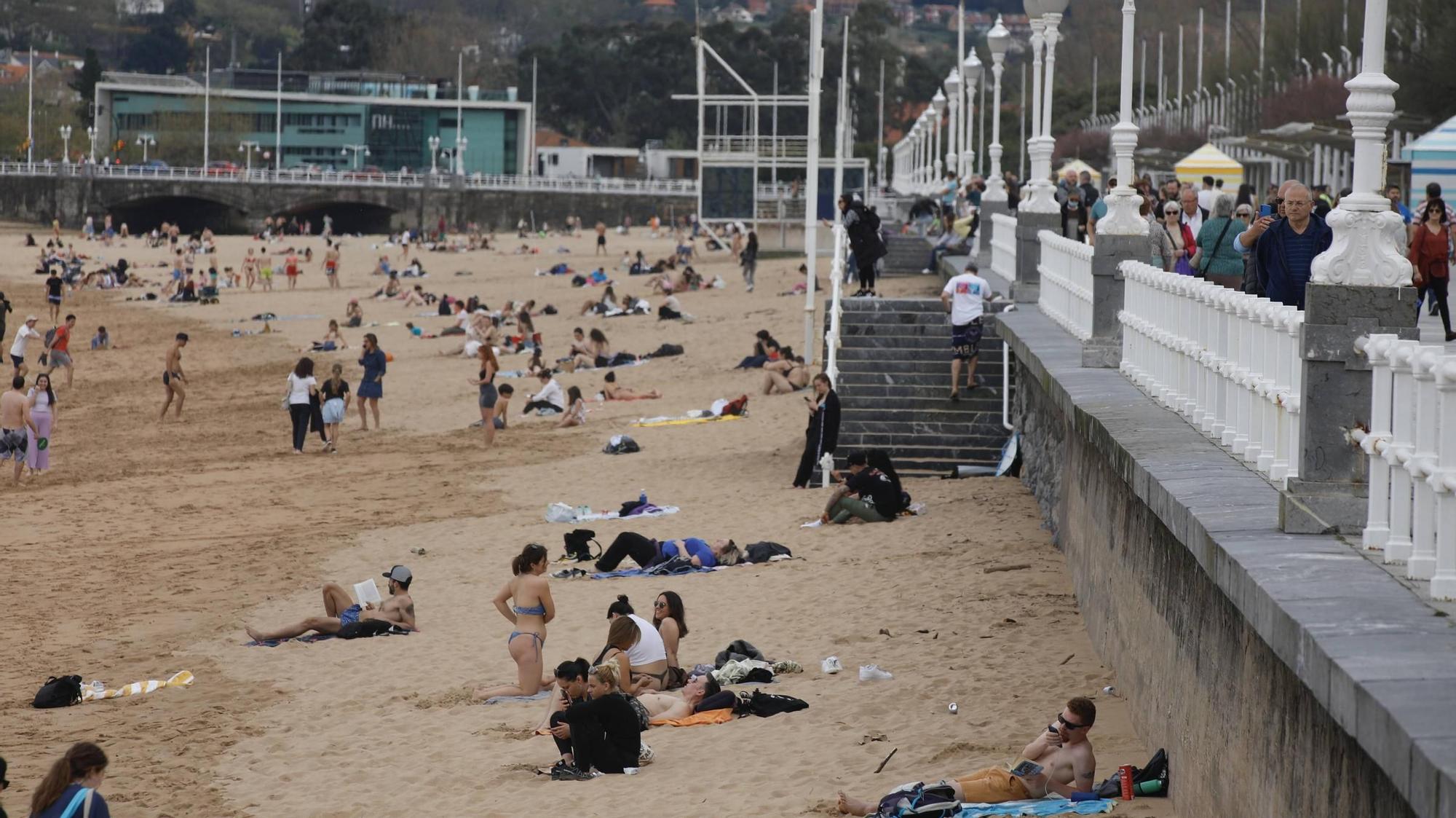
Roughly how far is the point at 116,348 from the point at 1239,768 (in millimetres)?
31211

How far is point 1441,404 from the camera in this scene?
461 cm

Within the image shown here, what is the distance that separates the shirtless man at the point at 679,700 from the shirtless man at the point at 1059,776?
2.38 metres

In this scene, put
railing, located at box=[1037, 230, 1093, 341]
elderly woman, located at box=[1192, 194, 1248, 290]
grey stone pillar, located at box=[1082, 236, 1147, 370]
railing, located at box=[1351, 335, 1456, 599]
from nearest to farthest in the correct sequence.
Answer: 1. railing, located at box=[1351, 335, 1456, 599]
2. elderly woman, located at box=[1192, 194, 1248, 290]
3. grey stone pillar, located at box=[1082, 236, 1147, 370]
4. railing, located at box=[1037, 230, 1093, 341]

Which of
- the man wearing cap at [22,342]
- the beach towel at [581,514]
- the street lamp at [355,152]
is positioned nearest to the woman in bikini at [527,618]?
the beach towel at [581,514]

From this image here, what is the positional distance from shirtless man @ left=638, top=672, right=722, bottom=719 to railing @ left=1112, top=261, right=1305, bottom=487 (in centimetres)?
288

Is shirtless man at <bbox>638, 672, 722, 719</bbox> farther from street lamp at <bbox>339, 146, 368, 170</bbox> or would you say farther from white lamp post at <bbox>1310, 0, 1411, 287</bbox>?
street lamp at <bbox>339, 146, 368, 170</bbox>

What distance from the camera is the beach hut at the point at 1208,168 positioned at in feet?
90.0

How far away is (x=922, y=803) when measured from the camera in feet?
23.7

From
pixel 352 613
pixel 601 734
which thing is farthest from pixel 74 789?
pixel 352 613

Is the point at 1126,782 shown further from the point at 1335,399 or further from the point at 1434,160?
the point at 1434,160

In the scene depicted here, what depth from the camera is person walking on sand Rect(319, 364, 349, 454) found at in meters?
20.7

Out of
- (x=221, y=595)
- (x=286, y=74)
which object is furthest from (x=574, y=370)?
(x=286, y=74)

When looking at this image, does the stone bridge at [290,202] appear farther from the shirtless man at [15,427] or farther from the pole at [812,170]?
the shirtless man at [15,427]

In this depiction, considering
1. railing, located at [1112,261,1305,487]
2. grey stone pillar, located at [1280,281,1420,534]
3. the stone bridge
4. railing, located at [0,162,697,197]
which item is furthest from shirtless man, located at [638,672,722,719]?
railing, located at [0,162,697,197]
